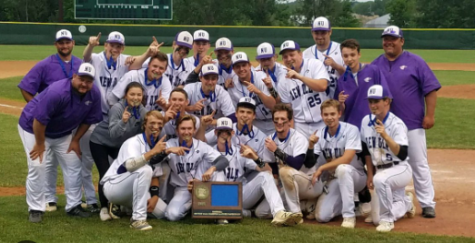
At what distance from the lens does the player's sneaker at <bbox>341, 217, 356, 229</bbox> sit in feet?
21.2

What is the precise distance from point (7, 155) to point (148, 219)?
437 centimetres

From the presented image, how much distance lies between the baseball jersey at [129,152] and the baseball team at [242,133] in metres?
0.01

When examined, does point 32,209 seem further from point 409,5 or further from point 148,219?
point 409,5

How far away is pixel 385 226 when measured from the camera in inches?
251

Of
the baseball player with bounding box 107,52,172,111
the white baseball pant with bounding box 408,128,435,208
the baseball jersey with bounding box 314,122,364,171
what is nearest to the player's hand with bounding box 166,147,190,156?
the baseball player with bounding box 107,52,172,111

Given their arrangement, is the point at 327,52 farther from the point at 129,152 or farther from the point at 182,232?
the point at 182,232

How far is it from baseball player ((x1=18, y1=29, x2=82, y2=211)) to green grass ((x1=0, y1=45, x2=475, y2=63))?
20.4 meters

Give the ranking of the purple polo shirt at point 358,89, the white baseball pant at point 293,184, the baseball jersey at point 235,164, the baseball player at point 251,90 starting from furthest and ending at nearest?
1. the baseball player at point 251,90
2. the purple polo shirt at point 358,89
3. the baseball jersey at point 235,164
4. the white baseball pant at point 293,184

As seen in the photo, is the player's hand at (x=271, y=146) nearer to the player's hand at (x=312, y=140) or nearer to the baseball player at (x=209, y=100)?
the player's hand at (x=312, y=140)

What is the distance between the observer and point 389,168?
6.58 metres

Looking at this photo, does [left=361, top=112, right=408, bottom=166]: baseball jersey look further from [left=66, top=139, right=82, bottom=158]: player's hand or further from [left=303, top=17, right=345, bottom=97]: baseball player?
[left=66, top=139, right=82, bottom=158]: player's hand

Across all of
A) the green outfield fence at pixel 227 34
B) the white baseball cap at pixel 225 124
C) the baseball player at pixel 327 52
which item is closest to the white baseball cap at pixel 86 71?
the white baseball cap at pixel 225 124

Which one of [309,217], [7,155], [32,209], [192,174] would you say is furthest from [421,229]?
[7,155]

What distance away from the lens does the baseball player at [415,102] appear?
6.99 metres
